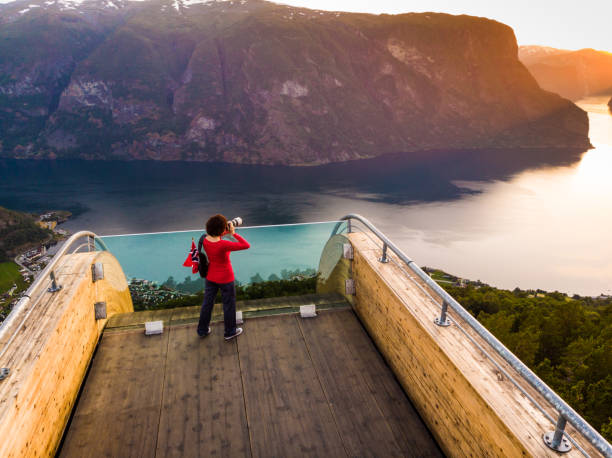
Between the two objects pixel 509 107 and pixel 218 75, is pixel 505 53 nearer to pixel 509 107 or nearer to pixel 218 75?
pixel 509 107

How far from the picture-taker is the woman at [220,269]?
165 inches

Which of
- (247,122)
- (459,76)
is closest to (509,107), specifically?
(459,76)

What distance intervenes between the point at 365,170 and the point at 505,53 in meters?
105

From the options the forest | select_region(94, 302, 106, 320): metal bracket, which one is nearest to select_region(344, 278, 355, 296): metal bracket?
select_region(94, 302, 106, 320): metal bracket

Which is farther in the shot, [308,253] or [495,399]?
[308,253]

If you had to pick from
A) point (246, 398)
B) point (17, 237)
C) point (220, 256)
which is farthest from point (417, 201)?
point (246, 398)

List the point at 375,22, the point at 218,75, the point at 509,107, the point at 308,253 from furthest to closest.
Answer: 1. the point at 375,22
2. the point at 509,107
3. the point at 218,75
4. the point at 308,253

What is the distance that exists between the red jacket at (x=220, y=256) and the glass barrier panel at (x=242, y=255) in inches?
123

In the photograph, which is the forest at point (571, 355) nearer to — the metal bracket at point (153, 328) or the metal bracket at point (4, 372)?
the metal bracket at point (153, 328)

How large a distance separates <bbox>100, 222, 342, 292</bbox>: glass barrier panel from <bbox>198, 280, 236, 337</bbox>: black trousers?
9.29 ft

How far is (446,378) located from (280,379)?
1.61m

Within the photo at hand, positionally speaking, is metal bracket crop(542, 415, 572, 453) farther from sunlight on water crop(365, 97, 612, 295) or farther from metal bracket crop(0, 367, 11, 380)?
sunlight on water crop(365, 97, 612, 295)

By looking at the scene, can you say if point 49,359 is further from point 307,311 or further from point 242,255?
point 242,255

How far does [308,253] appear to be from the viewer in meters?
7.83
